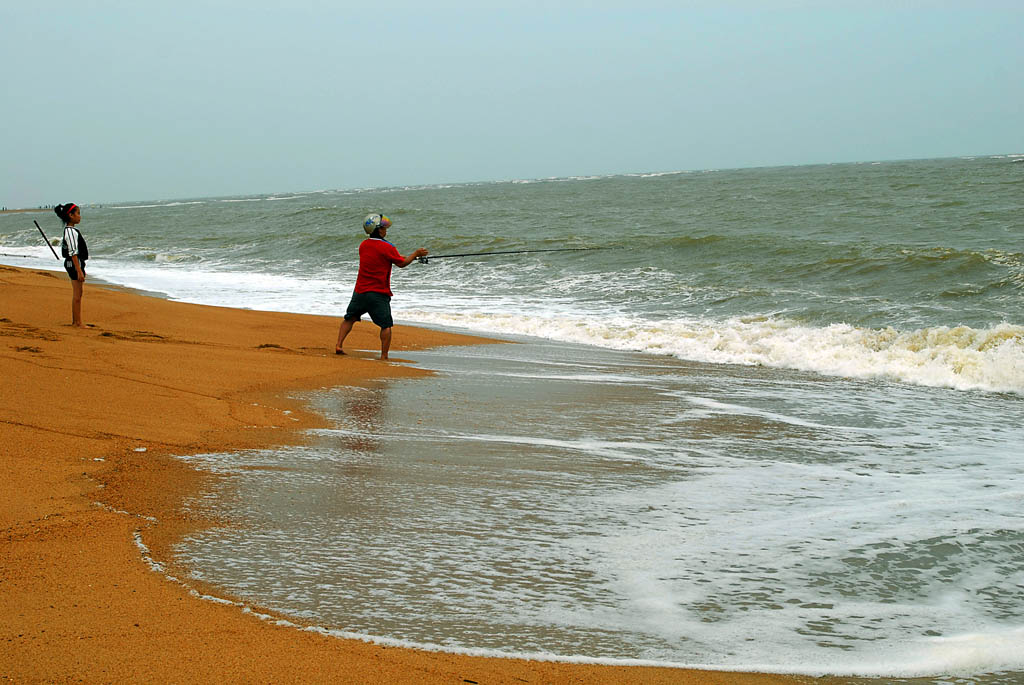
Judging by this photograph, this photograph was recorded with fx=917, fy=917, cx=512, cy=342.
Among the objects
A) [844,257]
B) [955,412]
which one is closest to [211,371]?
[955,412]

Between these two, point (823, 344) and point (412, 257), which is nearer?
point (412, 257)

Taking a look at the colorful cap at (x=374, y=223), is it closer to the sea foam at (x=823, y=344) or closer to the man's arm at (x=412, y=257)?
the man's arm at (x=412, y=257)

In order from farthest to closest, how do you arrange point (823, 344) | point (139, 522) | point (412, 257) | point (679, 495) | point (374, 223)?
point (823, 344) < point (374, 223) < point (412, 257) < point (679, 495) < point (139, 522)

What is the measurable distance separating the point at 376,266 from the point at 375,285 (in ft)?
0.61

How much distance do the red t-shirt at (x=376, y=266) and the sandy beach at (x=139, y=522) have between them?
3.49ft

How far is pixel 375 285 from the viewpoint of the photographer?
8984mm

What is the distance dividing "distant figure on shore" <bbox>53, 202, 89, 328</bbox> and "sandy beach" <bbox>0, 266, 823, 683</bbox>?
976 mm

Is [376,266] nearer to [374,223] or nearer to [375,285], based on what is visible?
[375,285]

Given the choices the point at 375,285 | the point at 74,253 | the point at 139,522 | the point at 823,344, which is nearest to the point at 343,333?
the point at 375,285

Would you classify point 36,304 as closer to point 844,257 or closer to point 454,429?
point 454,429

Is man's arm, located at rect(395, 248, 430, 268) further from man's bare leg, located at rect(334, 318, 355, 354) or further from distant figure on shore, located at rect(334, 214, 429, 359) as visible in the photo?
man's bare leg, located at rect(334, 318, 355, 354)

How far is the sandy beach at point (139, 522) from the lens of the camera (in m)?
2.42

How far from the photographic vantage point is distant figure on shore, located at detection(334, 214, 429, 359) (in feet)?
29.3

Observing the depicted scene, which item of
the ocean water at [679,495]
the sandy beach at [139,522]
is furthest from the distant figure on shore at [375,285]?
the sandy beach at [139,522]
